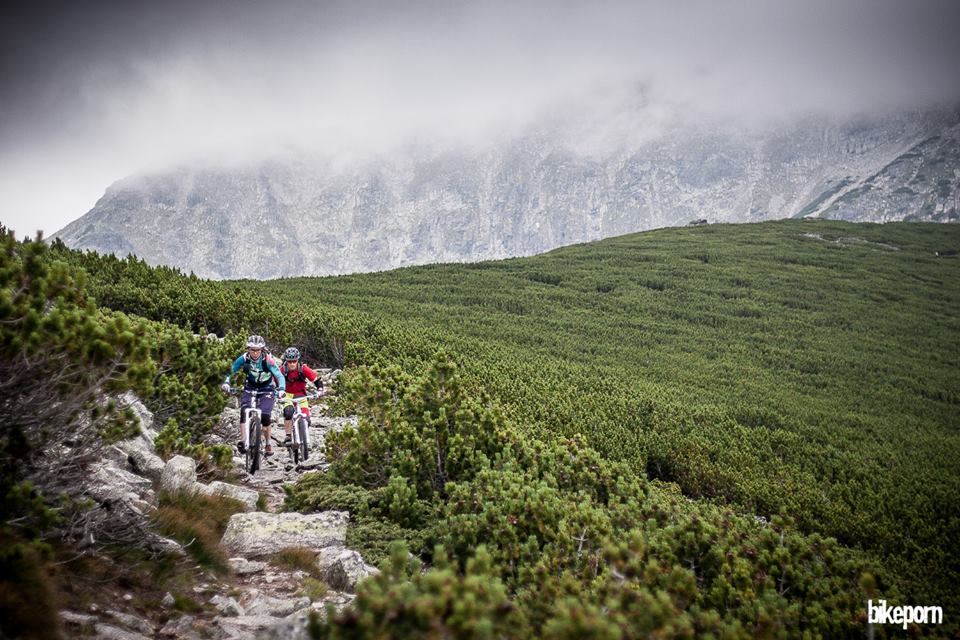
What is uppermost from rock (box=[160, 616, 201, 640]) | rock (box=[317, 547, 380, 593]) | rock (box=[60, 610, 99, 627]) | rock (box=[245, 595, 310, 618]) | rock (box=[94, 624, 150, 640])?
rock (box=[60, 610, 99, 627])

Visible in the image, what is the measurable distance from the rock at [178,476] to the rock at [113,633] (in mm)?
3455

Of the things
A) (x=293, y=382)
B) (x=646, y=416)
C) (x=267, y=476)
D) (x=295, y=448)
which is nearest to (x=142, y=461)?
(x=267, y=476)

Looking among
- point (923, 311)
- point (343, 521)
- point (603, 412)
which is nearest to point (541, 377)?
point (603, 412)

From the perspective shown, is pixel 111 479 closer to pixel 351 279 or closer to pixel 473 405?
pixel 473 405

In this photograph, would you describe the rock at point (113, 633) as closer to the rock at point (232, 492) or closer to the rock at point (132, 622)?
the rock at point (132, 622)

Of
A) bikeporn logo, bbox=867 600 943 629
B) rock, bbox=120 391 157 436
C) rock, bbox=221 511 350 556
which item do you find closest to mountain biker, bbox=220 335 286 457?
rock, bbox=120 391 157 436

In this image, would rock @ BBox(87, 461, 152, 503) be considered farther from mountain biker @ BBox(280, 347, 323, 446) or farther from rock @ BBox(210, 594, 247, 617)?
mountain biker @ BBox(280, 347, 323, 446)

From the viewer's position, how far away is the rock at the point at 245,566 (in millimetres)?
6031

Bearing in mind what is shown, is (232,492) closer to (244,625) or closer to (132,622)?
(244,625)

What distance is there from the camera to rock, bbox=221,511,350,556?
6.61 m

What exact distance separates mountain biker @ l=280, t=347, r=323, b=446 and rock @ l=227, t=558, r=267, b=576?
4.70 metres

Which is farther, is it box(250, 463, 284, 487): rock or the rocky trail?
box(250, 463, 284, 487): rock

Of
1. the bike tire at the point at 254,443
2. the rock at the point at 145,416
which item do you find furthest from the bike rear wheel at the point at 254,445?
the rock at the point at 145,416

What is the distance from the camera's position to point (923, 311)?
59.5m
